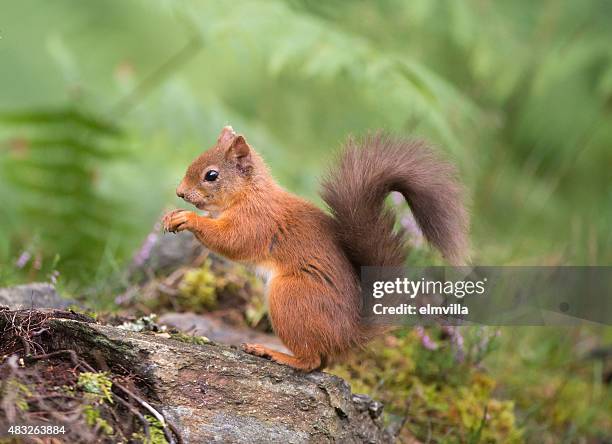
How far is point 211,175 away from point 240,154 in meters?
0.15

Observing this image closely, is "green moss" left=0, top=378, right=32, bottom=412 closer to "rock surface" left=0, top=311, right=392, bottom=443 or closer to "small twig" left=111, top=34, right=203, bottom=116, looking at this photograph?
"rock surface" left=0, top=311, right=392, bottom=443

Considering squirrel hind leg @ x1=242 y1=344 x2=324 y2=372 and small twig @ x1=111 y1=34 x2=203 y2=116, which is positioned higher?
small twig @ x1=111 y1=34 x2=203 y2=116

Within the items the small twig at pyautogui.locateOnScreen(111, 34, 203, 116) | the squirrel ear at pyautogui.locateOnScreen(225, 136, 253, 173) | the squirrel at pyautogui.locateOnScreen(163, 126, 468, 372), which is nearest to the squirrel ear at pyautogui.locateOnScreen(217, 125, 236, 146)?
the squirrel ear at pyautogui.locateOnScreen(225, 136, 253, 173)

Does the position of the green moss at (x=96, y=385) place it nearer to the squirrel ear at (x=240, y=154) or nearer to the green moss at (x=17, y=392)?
the green moss at (x=17, y=392)

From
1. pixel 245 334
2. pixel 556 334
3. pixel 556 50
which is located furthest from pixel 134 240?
pixel 556 50

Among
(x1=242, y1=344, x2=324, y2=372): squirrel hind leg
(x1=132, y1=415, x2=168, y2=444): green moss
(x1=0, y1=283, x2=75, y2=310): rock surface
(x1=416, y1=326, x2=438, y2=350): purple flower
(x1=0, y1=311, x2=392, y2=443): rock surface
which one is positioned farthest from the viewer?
(x1=416, y1=326, x2=438, y2=350): purple flower

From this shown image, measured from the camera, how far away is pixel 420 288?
3.46 m

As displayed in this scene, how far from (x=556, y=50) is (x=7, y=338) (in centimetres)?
546

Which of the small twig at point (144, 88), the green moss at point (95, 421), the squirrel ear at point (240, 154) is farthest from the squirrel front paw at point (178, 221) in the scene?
the small twig at point (144, 88)

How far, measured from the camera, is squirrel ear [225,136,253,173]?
10.4ft

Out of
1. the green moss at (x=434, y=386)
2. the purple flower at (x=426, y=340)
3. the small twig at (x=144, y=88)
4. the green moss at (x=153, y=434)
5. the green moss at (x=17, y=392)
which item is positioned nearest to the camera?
the green moss at (x=17, y=392)

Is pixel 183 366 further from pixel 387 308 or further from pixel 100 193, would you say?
pixel 100 193

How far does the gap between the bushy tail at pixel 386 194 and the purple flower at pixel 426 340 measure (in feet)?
2.38

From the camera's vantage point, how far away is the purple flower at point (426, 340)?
3451 millimetres
